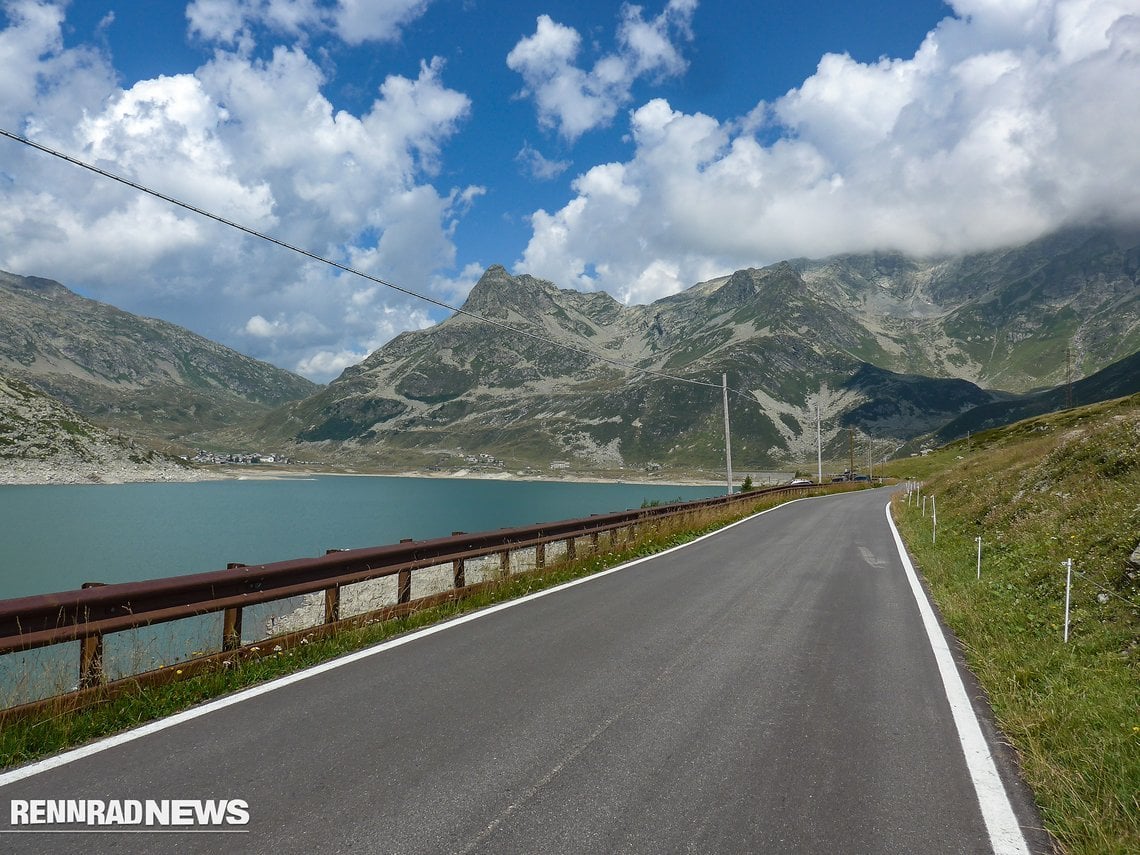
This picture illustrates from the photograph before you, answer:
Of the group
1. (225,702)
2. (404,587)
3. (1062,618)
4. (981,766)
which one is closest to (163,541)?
(404,587)

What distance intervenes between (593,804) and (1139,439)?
17.6 meters

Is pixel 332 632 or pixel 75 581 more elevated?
pixel 332 632

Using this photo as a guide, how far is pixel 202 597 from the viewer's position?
6.75 metres

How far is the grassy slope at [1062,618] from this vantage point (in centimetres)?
419

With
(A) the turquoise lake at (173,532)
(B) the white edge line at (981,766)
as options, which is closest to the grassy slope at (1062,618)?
(B) the white edge line at (981,766)

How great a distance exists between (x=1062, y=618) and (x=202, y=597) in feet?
34.4

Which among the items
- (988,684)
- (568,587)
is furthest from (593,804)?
(568,587)

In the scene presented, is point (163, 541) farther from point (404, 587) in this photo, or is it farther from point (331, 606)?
point (331, 606)

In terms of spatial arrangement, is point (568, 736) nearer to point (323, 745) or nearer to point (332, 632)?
point (323, 745)

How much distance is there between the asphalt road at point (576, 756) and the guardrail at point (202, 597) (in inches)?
47.7

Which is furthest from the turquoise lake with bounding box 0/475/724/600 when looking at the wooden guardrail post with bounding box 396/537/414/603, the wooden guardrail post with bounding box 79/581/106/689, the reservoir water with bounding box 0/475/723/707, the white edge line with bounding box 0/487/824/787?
the wooden guardrail post with bounding box 79/581/106/689

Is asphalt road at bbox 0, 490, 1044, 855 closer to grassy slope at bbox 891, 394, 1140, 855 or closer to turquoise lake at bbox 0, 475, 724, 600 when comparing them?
grassy slope at bbox 891, 394, 1140, 855

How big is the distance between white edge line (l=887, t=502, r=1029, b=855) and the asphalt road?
80 millimetres

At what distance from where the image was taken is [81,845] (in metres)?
3.44
